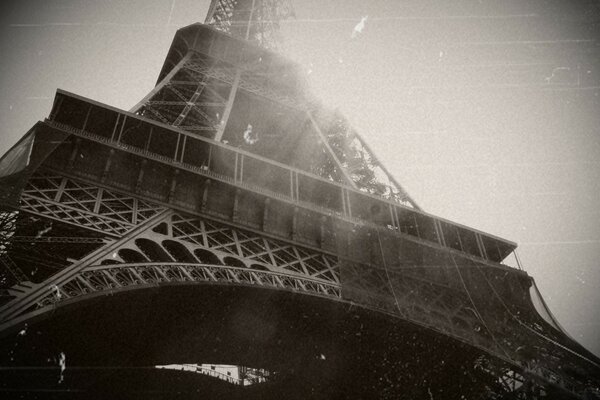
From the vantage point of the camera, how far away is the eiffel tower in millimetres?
8438

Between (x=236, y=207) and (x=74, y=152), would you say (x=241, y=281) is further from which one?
(x=74, y=152)

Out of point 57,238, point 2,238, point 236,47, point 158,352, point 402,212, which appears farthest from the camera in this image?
point 236,47

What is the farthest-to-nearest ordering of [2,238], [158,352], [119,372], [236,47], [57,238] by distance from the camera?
[236,47] < [119,372] < [158,352] < [57,238] < [2,238]

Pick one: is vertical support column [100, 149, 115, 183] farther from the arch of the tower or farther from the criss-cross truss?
the criss-cross truss

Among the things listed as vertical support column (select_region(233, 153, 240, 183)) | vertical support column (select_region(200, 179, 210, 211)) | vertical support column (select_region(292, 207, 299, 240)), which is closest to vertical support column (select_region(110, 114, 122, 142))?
vertical support column (select_region(200, 179, 210, 211))

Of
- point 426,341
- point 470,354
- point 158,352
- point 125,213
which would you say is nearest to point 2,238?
point 125,213

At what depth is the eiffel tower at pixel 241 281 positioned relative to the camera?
844 centimetres

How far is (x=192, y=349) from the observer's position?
11.6 metres

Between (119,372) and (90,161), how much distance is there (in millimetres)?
6332

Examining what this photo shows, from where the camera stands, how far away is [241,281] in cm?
864

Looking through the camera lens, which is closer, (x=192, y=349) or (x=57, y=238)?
(x=57, y=238)

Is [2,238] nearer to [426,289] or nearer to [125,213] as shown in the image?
[125,213]

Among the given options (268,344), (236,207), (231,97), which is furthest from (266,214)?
(231,97)

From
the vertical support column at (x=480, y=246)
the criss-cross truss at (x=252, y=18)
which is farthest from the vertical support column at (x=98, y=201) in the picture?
the criss-cross truss at (x=252, y=18)
